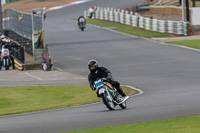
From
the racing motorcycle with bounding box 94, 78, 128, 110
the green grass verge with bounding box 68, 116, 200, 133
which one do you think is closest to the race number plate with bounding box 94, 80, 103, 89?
the racing motorcycle with bounding box 94, 78, 128, 110

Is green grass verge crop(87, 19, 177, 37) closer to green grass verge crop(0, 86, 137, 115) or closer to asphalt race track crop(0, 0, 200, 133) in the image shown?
asphalt race track crop(0, 0, 200, 133)

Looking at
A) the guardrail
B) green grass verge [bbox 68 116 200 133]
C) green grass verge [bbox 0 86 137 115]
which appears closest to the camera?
green grass verge [bbox 68 116 200 133]

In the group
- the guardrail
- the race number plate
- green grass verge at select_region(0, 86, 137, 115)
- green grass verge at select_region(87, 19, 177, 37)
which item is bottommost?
green grass verge at select_region(0, 86, 137, 115)

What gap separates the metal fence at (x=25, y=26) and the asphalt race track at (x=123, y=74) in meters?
1.93

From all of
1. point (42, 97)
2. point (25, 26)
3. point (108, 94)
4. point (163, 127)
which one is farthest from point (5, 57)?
point (163, 127)

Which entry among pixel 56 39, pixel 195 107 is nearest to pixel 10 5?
pixel 56 39

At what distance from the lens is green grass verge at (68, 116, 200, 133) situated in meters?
11.8

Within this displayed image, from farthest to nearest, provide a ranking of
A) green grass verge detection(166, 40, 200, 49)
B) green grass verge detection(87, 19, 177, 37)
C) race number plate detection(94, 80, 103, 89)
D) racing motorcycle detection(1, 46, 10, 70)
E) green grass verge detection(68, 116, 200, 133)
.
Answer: green grass verge detection(87, 19, 177, 37) → green grass verge detection(166, 40, 200, 49) → racing motorcycle detection(1, 46, 10, 70) → race number plate detection(94, 80, 103, 89) → green grass verge detection(68, 116, 200, 133)

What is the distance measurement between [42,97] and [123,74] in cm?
747

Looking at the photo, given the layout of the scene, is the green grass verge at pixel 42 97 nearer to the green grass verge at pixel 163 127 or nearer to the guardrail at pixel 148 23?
the green grass verge at pixel 163 127

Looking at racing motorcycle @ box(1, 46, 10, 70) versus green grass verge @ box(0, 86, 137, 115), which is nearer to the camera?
green grass verge @ box(0, 86, 137, 115)

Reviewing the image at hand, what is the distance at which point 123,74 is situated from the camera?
2961cm

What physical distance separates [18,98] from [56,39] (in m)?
27.3

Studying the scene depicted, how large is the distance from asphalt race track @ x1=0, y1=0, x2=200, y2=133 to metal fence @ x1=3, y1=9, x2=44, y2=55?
1.93m
